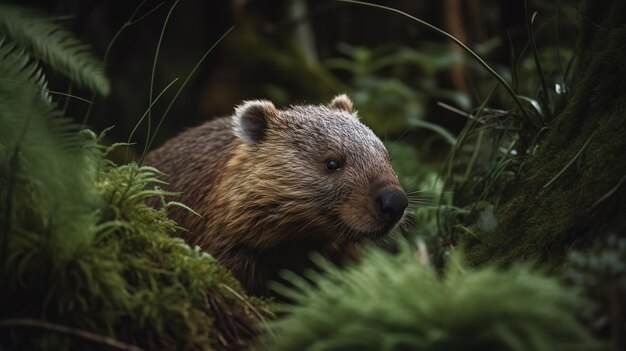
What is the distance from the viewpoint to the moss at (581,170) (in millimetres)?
3105

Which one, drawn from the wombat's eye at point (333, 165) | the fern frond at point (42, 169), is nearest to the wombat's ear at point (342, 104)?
the wombat's eye at point (333, 165)

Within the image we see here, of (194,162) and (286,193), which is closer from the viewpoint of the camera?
(286,193)

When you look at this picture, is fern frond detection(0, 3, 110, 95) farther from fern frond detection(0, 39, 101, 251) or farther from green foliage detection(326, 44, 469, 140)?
green foliage detection(326, 44, 469, 140)

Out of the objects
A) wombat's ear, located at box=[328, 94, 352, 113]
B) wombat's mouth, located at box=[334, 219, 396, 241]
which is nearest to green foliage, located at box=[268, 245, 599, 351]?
wombat's mouth, located at box=[334, 219, 396, 241]

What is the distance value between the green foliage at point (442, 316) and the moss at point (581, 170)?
0.77 m

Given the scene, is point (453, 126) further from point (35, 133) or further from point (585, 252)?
point (35, 133)

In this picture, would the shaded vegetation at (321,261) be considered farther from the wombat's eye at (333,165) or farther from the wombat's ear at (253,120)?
the wombat's ear at (253,120)

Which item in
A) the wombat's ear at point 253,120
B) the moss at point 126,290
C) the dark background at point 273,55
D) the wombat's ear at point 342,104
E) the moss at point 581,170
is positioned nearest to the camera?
the moss at point 126,290

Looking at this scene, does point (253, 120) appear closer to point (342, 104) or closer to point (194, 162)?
point (194, 162)

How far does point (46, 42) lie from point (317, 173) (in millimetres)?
2556

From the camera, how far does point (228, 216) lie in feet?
17.5

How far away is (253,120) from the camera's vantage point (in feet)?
19.1

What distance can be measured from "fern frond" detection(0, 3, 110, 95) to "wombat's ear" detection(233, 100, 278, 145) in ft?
→ 7.80

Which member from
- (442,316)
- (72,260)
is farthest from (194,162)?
(442,316)
